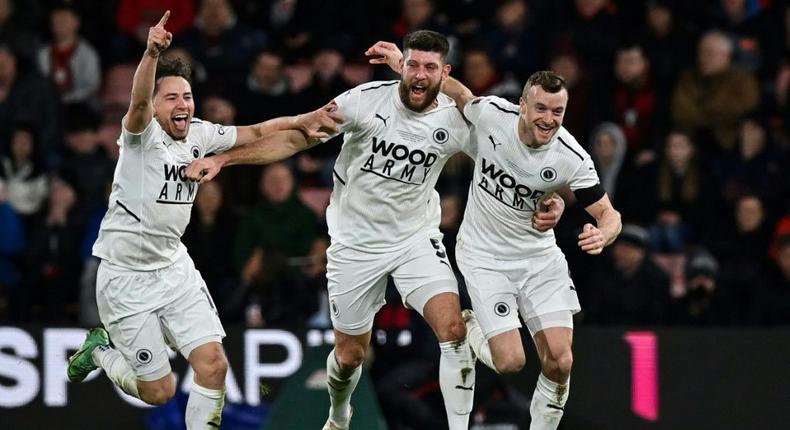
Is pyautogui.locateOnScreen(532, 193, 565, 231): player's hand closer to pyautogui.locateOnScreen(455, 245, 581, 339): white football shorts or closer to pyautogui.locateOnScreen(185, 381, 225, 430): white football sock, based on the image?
pyautogui.locateOnScreen(455, 245, 581, 339): white football shorts

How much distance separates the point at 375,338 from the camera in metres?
12.9

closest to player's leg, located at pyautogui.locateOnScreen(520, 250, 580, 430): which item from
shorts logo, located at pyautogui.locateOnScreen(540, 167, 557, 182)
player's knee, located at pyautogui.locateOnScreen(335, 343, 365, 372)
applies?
shorts logo, located at pyautogui.locateOnScreen(540, 167, 557, 182)

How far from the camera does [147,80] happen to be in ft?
31.3

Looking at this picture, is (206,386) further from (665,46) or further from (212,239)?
(665,46)

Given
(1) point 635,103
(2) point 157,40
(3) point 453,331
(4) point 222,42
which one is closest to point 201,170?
(2) point 157,40

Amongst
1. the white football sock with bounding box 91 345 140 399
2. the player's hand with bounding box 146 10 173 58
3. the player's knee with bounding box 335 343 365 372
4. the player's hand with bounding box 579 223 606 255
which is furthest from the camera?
the player's knee with bounding box 335 343 365 372

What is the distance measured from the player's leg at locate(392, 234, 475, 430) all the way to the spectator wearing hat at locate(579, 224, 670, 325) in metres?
3.40

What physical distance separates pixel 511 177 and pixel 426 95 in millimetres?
724

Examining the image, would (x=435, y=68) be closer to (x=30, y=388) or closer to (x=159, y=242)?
(x=159, y=242)

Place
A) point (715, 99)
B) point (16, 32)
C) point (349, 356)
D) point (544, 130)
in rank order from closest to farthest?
point (544, 130) < point (349, 356) < point (715, 99) < point (16, 32)

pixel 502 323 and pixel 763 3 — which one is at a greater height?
pixel 763 3

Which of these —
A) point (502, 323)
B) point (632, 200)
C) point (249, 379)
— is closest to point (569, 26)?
point (632, 200)

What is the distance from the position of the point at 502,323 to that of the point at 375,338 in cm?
281

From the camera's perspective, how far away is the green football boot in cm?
1083
